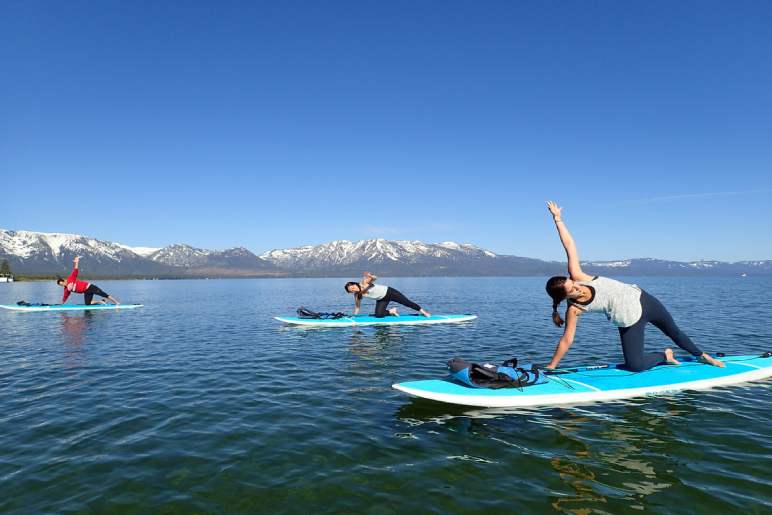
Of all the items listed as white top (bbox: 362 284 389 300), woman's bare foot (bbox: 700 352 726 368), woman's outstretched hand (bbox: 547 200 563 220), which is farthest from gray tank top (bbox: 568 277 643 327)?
white top (bbox: 362 284 389 300)

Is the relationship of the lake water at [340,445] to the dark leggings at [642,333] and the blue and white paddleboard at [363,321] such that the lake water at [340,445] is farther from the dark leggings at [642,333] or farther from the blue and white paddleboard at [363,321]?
the blue and white paddleboard at [363,321]

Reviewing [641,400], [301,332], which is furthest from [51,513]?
[301,332]

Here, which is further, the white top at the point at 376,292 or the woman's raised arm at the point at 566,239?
the white top at the point at 376,292

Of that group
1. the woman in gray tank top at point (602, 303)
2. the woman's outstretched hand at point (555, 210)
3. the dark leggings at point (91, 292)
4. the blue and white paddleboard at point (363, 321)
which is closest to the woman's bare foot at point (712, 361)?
the woman in gray tank top at point (602, 303)

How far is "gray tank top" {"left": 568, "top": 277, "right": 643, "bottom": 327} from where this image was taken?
34.3 ft

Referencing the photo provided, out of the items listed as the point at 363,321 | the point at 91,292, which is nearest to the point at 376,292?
the point at 363,321

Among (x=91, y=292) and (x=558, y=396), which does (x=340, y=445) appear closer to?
(x=558, y=396)

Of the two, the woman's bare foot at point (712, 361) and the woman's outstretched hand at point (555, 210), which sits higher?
the woman's outstretched hand at point (555, 210)

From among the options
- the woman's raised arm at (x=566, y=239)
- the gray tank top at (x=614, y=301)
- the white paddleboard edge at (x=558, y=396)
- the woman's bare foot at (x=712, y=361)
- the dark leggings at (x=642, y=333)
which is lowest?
the white paddleboard edge at (x=558, y=396)

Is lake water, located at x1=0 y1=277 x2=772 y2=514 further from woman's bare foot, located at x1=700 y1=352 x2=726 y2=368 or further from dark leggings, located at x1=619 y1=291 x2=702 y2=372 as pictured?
dark leggings, located at x1=619 y1=291 x2=702 y2=372

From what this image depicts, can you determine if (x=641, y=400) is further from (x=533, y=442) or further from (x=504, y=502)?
(x=504, y=502)

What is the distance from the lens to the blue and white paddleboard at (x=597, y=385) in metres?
10.4

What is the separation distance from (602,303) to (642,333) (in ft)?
7.23

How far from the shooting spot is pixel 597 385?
36.9 ft
